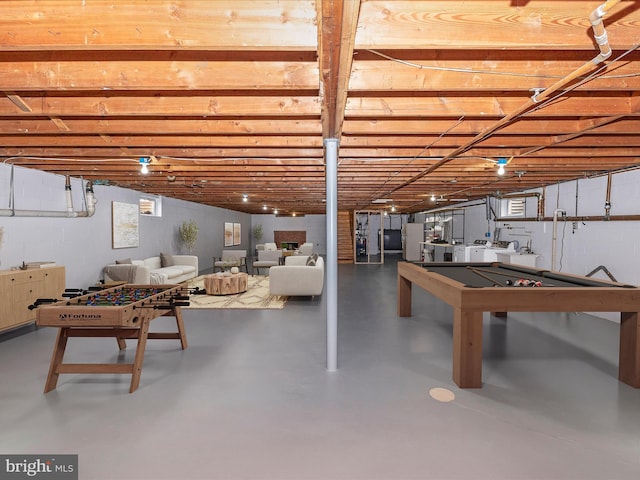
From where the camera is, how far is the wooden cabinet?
3994mm

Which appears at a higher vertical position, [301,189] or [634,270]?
[301,189]

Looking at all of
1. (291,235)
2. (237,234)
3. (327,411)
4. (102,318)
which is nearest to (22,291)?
(102,318)

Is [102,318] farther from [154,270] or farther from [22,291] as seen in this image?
[154,270]

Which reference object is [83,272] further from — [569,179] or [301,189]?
[569,179]

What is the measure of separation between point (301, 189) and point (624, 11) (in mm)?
6077

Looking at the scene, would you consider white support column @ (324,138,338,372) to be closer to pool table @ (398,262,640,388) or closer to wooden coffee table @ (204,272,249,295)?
pool table @ (398,262,640,388)

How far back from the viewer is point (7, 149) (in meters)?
3.99

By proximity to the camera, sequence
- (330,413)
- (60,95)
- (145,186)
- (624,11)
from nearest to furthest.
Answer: (624,11) → (330,413) → (60,95) → (145,186)

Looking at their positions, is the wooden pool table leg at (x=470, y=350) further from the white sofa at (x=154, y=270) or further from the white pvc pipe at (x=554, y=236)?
the white sofa at (x=154, y=270)

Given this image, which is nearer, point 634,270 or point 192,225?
point 634,270

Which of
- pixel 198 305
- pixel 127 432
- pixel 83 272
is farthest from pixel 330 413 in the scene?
pixel 83 272

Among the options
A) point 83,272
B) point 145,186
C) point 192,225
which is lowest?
point 83,272
